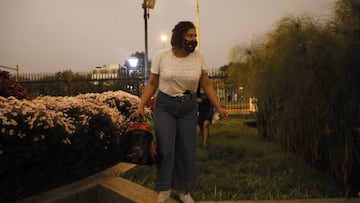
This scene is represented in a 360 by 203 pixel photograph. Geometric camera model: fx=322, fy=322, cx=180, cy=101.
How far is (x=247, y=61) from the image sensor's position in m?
7.29

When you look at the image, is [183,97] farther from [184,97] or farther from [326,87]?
[326,87]

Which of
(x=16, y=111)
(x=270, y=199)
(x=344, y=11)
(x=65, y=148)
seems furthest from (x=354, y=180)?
(x=16, y=111)

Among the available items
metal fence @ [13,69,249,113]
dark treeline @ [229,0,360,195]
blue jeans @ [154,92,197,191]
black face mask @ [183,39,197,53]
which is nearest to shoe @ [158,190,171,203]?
blue jeans @ [154,92,197,191]

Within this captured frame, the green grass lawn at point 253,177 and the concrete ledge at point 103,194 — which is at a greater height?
the concrete ledge at point 103,194

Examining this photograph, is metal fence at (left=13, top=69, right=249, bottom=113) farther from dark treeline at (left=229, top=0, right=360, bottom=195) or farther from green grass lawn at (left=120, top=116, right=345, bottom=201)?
dark treeline at (left=229, top=0, right=360, bottom=195)

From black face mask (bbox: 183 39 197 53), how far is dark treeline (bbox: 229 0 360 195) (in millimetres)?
1408

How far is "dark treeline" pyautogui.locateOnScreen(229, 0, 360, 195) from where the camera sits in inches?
129

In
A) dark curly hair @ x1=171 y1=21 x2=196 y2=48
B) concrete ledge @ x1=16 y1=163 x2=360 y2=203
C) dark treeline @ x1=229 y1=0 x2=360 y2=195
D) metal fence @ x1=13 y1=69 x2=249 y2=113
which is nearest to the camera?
dark curly hair @ x1=171 y1=21 x2=196 y2=48

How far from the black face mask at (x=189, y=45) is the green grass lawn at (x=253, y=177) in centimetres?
150

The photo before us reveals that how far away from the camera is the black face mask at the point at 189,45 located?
9.25 ft

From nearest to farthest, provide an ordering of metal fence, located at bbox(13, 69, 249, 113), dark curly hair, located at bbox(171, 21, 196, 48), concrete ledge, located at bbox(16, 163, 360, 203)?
dark curly hair, located at bbox(171, 21, 196, 48)
concrete ledge, located at bbox(16, 163, 360, 203)
metal fence, located at bbox(13, 69, 249, 113)

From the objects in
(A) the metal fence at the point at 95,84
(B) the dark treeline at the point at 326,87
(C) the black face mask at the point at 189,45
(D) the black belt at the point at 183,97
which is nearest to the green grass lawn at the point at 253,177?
(B) the dark treeline at the point at 326,87

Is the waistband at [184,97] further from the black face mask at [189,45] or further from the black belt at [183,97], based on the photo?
the black face mask at [189,45]

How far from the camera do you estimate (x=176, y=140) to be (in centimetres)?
302
